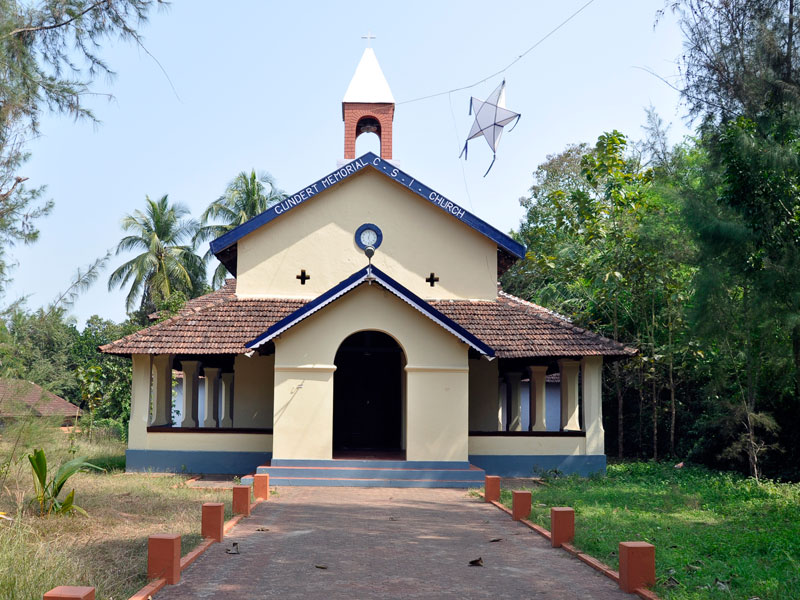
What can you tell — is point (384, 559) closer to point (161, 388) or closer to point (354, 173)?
point (161, 388)

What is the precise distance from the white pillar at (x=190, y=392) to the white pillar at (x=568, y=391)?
395 inches

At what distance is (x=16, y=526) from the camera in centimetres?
942

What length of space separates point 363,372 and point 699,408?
33.8 ft

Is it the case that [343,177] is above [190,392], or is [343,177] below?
above

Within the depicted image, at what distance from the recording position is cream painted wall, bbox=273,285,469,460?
683 inches

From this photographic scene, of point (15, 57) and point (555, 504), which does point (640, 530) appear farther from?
point (15, 57)

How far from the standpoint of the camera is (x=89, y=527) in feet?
35.6

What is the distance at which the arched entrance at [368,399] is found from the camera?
21406 millimetres

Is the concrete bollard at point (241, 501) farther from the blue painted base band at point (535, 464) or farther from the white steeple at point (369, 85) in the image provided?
the white steeple at point (369, 85)

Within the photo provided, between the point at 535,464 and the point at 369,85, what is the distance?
11.7m

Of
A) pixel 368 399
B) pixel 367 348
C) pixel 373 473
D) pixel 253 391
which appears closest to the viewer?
pixel 373 473

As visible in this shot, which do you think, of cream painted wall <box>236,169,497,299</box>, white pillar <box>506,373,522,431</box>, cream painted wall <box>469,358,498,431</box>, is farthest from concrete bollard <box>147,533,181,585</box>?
white pillar <box>506,373,522,431</box>

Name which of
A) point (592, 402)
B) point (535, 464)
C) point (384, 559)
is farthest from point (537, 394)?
point (384, 559)

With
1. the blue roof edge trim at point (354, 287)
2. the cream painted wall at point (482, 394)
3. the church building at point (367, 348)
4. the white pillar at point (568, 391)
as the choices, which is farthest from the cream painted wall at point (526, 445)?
the blue roof edge trim at point (354, 287)
